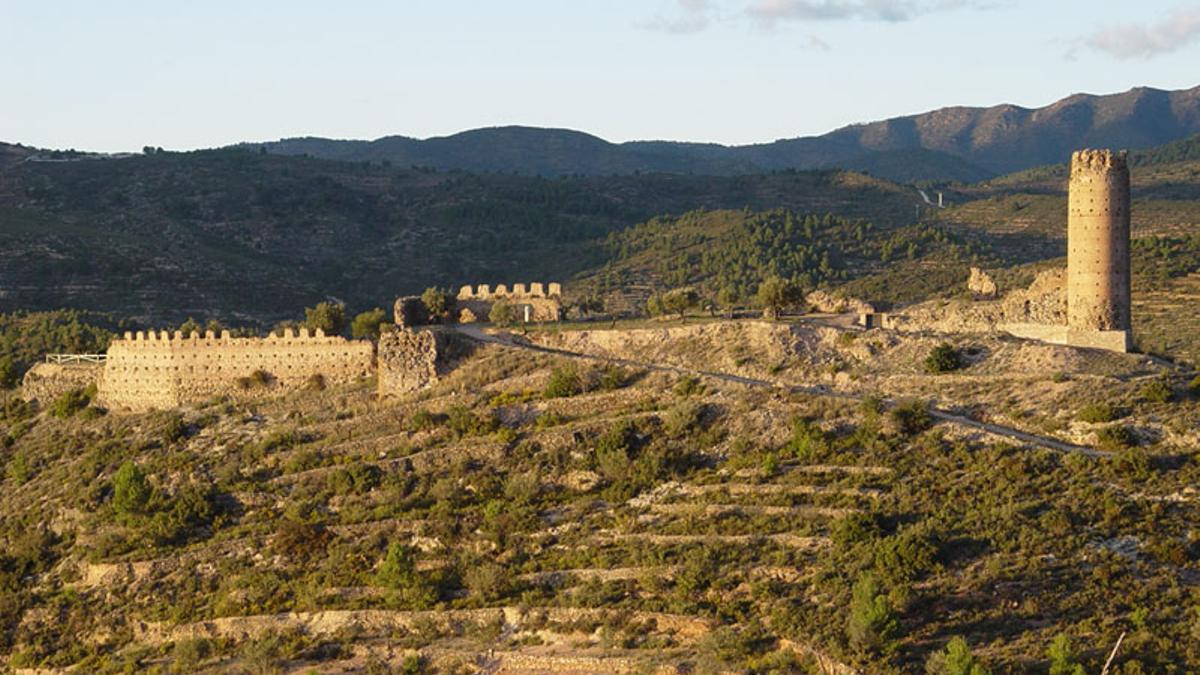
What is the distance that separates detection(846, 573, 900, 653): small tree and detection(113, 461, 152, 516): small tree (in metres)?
18.3

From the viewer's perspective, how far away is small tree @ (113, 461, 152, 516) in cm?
4041

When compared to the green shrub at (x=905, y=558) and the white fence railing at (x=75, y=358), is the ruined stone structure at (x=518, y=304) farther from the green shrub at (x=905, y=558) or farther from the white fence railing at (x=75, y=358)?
the green shrub at (x=905, y=558)

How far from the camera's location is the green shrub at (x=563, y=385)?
4228 cm

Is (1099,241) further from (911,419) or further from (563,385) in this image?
(563,385)

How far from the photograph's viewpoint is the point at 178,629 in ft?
116

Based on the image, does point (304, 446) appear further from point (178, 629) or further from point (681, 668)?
point (681, 668)

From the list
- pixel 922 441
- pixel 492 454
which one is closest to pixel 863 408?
pixel 922 441

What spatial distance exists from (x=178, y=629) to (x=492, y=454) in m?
8.31

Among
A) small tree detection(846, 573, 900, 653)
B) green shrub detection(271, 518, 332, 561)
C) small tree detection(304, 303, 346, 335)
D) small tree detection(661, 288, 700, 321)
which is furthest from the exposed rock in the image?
small tree detection(846, 573, 900, 653)

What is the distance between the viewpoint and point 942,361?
41125 mm

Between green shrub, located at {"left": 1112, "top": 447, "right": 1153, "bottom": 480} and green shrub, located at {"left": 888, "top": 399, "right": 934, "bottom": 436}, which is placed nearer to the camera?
green shrub, located at {"left": 1112, "top": 447, "right": 1153, "bottom": 480}

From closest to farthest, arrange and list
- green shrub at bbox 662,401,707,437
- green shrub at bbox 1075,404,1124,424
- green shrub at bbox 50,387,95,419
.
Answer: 1. green shrub at bbox 1075,404,1124,424
2. green shrub at bbox 662,401,707,437
3. green shrub at bbox 50,387,95,419

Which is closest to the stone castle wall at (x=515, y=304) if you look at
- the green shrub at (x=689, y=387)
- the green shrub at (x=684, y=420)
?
the green shrub at (x=689, y=387)

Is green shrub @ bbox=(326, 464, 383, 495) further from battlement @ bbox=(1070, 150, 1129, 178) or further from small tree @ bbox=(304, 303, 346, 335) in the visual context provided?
battlement @ bbox=(1070, 150, 1129, 178)
